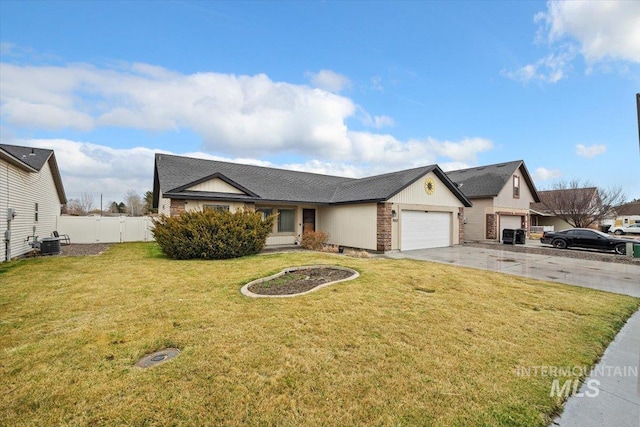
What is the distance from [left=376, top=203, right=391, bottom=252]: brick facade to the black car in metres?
12.0

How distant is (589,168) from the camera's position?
87.5ft

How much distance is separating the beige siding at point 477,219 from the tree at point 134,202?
5300 cm

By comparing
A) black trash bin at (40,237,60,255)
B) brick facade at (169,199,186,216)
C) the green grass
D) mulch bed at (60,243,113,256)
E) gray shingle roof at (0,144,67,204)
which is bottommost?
mulch bed at (60,243,113,256)

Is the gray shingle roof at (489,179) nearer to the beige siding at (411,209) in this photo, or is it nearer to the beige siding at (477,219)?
the beige siding at (477,219)

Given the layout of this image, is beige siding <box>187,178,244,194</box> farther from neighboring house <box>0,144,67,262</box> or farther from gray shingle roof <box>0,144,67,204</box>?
gray shingle roof <box>0,144,67,204</box>

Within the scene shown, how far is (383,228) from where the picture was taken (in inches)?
556

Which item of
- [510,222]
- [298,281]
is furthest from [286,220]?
[510,222]

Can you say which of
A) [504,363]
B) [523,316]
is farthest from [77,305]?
[523,316]

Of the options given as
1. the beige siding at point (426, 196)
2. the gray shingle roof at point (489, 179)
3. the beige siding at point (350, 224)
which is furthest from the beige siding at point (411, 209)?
the gray shingle roof at point (489, 179)

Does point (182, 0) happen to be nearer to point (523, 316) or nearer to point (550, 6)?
point (550, 6)

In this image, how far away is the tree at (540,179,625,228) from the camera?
2573 centimetres

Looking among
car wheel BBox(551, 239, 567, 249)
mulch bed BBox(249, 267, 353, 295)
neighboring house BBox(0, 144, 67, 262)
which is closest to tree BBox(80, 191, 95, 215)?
neighboring house BBox(0, 144, 67, 262)

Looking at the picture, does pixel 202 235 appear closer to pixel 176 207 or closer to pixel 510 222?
pixel 176 207

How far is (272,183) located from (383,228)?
25.7ft
